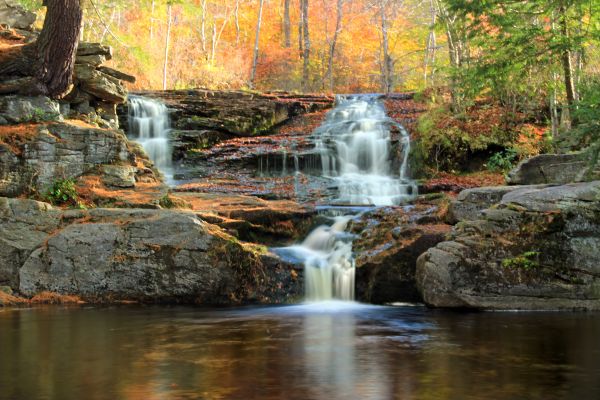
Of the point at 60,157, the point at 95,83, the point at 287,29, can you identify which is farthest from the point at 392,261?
the point at 287,29

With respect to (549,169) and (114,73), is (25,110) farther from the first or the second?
(549,169)

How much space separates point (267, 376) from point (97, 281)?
5.20m

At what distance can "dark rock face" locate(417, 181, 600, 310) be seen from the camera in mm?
8508

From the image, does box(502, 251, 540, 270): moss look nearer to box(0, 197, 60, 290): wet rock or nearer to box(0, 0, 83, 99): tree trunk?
box(0, 197, 60, 290): wet rock

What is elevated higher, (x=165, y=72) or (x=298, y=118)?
(x=165, y=72)

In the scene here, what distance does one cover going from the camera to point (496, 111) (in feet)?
57.9

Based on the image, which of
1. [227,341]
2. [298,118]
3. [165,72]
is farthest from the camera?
[165,72]

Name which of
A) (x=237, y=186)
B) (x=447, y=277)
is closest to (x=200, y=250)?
(x=447, y=277)

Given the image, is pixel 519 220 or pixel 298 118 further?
pixel 298 118

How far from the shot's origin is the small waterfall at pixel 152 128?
16.6 m

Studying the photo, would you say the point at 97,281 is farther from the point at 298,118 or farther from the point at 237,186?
the point at 298,118

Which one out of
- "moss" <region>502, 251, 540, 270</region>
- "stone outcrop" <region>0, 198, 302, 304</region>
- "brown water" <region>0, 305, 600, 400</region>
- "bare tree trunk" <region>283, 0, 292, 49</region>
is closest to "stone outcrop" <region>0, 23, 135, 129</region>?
"stone outcrop" <region>0, 198, 302, 304</region>

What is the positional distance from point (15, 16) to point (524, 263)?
521 inches

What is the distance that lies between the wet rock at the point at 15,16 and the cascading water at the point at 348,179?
8.27 meters
